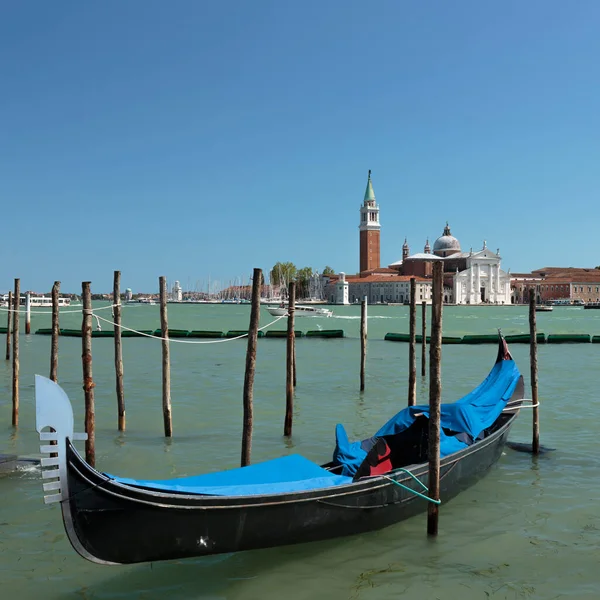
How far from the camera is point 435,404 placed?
420cm

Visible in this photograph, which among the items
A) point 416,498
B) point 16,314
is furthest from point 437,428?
point 16,314

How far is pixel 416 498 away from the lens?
4.43 metres

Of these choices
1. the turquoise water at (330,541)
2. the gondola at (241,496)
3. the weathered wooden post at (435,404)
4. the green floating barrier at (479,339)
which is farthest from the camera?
the green floating barrier at (479,339)

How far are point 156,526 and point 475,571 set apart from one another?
5.84 feet

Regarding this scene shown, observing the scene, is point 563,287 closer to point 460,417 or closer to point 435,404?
point 460,417

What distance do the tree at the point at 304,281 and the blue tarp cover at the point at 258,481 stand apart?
88.3m

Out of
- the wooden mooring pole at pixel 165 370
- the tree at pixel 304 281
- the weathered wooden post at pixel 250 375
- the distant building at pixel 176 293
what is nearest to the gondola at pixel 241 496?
the weathered wooden post at pixel 250 375

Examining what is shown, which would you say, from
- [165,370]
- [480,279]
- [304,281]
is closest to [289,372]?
[165,370]

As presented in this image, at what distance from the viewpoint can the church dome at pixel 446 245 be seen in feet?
270

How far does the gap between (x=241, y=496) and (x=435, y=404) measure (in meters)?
1.36

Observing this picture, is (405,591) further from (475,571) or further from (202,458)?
(202,458)

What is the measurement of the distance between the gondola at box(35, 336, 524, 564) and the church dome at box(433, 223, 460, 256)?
260 feet

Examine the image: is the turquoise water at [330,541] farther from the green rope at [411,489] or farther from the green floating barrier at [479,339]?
the green floating barrier at [479,339]

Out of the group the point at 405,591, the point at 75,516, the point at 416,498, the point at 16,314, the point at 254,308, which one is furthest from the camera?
the point at 16,314
